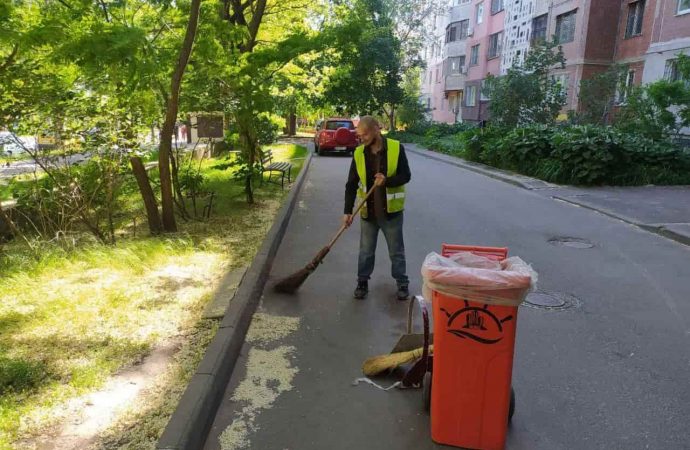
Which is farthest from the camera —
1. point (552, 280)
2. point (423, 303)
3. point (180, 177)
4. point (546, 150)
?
point (546, 150)

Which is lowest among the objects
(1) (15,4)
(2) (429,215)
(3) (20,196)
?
(2) (429,215)

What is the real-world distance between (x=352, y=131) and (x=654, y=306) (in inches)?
764

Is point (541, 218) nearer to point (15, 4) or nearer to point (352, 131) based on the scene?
point (15, 4)

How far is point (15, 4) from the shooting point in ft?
20.3

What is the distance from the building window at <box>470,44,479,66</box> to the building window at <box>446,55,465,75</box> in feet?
5.69

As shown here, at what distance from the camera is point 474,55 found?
38.0m

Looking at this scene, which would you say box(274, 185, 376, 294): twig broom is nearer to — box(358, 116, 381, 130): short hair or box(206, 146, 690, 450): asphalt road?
box(206, 146, 690, 450): asphalt road

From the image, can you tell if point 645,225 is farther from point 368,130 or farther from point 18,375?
point 18,375

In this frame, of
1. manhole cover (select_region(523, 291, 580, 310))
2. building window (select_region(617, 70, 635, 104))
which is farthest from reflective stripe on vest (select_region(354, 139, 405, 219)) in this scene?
building window (select_region(617, 70, 635, 104))

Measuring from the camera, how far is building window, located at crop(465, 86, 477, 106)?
1462 inches

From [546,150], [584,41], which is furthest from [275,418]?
[584,41]

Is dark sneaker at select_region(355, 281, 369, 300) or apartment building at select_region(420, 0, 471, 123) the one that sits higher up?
apartment building at select_region(420, 0, 471, 123)

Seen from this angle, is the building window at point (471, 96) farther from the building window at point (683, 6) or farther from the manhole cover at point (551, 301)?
the manhole cover at point (551, 301)

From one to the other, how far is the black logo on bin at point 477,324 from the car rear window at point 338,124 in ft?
71.4
